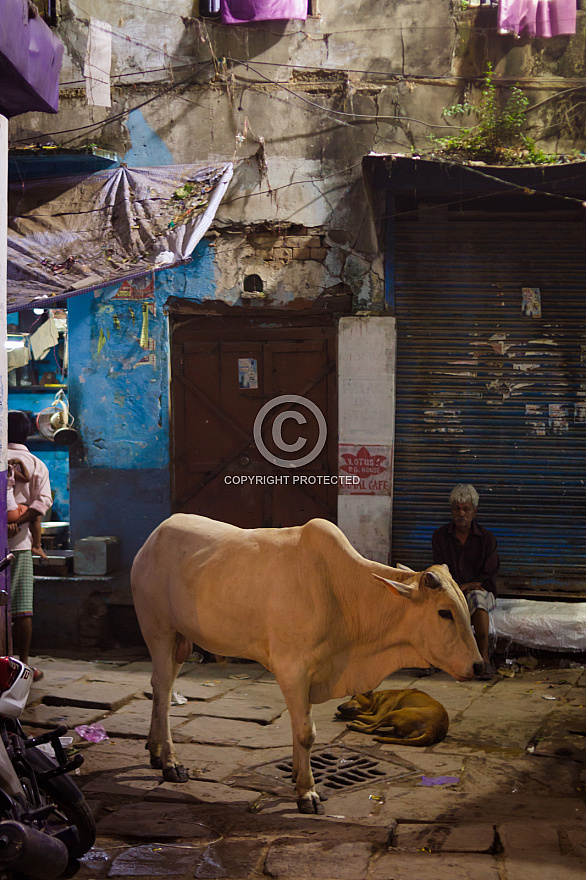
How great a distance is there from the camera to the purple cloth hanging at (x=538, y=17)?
8.32 m

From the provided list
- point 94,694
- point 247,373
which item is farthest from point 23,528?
point 247,373

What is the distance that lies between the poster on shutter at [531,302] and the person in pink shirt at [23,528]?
4992 mm

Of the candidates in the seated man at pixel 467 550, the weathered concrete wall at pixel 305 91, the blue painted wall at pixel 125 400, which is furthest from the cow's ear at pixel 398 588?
the blue painted wall at pixel 125 400

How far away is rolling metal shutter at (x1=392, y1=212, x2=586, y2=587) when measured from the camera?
851cm

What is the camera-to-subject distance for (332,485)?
874cm

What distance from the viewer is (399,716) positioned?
573cm

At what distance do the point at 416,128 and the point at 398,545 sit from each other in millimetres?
4316

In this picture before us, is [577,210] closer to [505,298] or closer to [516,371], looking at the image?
[505,298]

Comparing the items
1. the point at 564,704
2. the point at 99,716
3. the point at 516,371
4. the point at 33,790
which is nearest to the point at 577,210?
the point at 516,371

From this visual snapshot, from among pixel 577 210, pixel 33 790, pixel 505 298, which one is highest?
pixel 577 210

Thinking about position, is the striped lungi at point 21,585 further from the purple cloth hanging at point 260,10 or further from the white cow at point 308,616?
the purple cloth hanging at point 260,10

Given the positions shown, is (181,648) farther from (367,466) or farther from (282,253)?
(282,253)

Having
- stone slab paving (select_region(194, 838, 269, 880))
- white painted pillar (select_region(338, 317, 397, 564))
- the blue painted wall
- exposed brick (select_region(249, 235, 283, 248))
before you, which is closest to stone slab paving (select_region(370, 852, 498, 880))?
stone slab paving (select_region(194, 838, 269, 880))

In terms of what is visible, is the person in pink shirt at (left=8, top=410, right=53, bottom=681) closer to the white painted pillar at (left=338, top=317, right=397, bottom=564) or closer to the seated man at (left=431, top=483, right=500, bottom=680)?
the white painted pillar at (left=338, top=317, right=397, bottom=564)
